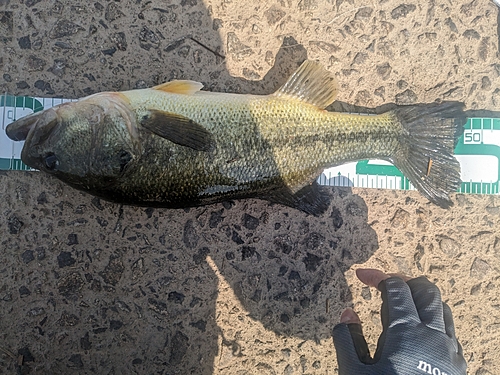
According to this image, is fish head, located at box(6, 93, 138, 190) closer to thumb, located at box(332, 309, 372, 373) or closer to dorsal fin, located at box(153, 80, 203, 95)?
dorsal fin, located at box(153, 80, 203, 95)

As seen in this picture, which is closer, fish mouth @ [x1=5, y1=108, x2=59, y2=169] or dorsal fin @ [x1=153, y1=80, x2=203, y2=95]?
fish mouth @ [x1=5, y1=108, x2=59, y2=169]

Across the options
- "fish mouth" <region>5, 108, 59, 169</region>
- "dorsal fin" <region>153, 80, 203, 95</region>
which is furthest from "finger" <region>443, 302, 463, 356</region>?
"fish mouth" <region>5, 108, 59, 169</region>

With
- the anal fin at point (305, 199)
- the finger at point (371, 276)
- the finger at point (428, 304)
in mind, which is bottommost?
the finger at point (428, 304)

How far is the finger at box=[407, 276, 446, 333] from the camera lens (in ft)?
8.05

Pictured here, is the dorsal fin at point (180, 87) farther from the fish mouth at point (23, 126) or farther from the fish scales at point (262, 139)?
the fish mouth at point (23, 126)

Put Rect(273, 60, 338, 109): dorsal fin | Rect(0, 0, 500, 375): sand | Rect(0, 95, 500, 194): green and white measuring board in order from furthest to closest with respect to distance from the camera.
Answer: Rect(0, 95, 500, 194): green and white measuring board → Rect(0, 0, 500, 375): sand → Rect(273, 60, 338, 109): dorsal fin

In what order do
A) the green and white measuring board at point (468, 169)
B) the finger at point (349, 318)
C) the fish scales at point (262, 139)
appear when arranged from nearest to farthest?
the fish scales at point (262, 139) < the finger at point (349, 318) < the green and white measuring board at point (468, 169)

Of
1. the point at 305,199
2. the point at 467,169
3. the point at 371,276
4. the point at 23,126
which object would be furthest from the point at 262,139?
the point at 467,169

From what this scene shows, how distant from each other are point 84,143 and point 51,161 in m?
0.23

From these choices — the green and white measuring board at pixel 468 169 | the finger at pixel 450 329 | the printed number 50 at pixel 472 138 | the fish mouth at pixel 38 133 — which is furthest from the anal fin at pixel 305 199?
the fish mouth at pixel 38 133

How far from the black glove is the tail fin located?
0.75 metres

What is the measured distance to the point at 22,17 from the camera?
284 cm

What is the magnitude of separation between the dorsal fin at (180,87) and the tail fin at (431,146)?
4.74ft

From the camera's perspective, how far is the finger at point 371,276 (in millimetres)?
2695
